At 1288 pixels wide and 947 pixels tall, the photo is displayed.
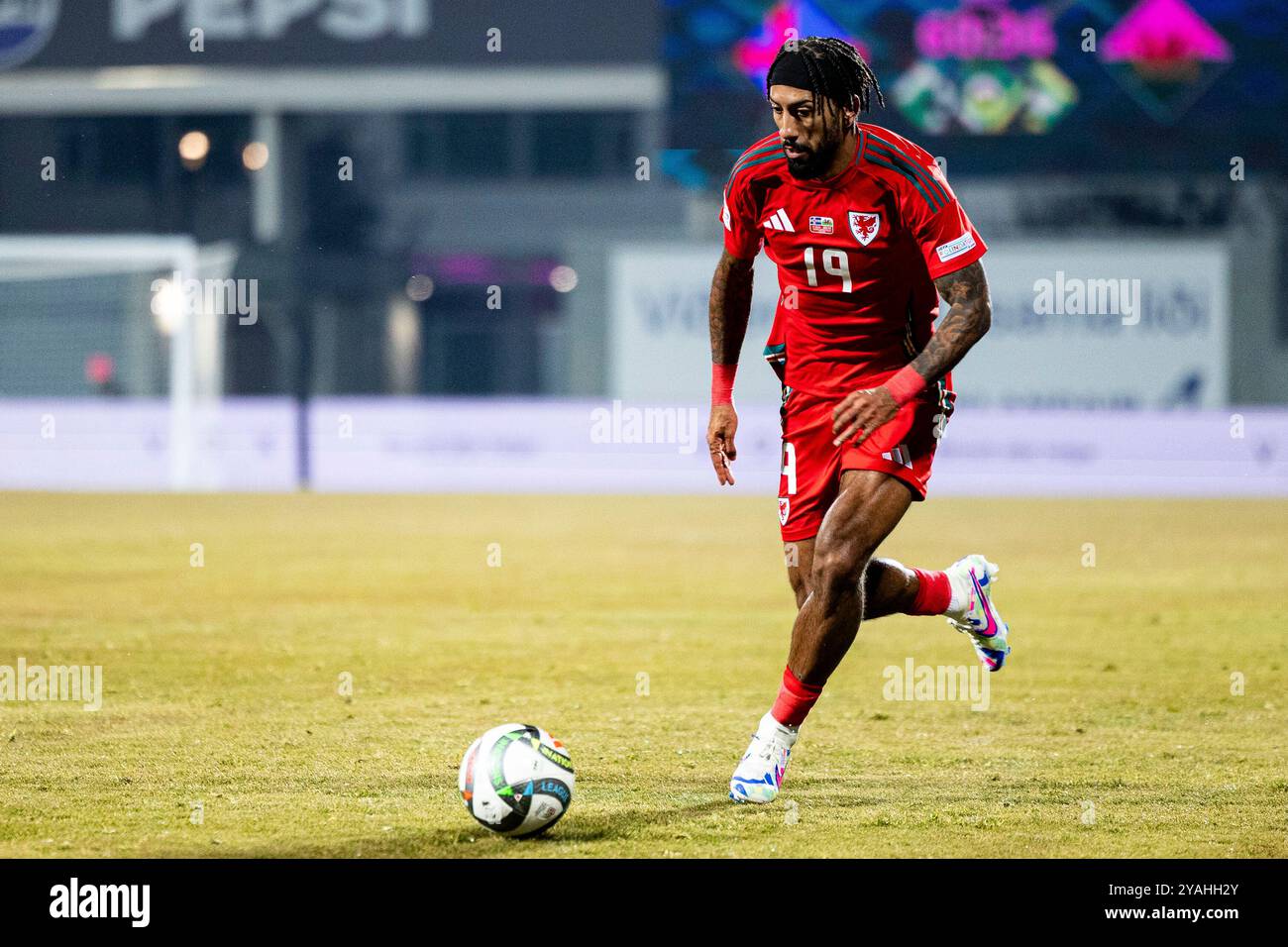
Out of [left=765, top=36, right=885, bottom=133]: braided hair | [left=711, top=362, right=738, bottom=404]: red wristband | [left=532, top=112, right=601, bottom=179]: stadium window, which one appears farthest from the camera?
[left=532, top=112, right=601, bottom=179]: stadium window

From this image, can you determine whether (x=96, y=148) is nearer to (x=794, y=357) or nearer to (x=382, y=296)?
(x=382, y=296)

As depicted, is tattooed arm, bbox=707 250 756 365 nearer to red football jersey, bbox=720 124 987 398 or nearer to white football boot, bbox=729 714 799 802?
red football jersey, bbox=720 124 987 398

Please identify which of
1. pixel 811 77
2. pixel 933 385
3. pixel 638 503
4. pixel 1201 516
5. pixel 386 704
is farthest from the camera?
pixel 638 503

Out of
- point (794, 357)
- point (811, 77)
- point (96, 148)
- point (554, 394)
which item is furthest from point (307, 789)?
point (96, 148)

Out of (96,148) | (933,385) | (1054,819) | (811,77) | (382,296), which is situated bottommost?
(1054,819)

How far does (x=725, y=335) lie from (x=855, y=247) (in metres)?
0.68

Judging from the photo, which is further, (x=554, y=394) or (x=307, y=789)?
(x=554, y=394)

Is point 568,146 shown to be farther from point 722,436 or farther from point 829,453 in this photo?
point 829,453

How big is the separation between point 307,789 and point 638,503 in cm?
1574

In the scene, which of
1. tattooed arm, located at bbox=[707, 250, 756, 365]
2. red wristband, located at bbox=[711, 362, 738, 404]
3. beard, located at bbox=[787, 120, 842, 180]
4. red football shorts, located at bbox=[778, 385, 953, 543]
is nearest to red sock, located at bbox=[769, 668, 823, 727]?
red football shorts, located at bbox=[778, 385, 953, 543]

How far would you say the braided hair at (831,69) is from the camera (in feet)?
18.0

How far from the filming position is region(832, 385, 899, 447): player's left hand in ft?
18.2

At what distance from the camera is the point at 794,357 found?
20.1 feet

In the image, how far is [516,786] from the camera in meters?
5.02
